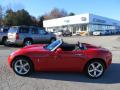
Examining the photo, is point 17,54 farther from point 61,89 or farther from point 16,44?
point 16,44

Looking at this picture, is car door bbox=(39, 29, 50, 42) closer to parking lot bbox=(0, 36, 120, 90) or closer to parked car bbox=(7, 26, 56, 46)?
parked car bbox=(7, 26, 56, 46)

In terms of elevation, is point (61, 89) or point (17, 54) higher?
point (17, 54)

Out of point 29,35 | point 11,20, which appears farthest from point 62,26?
point 29,35

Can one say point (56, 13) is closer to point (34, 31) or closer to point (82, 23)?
point (82, 23)

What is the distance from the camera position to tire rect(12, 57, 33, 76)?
26.9 feet

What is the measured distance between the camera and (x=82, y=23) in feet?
212

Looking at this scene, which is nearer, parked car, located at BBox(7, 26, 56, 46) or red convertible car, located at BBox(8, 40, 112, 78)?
red convertible car, located at BBox(8, 40, 112, 78)

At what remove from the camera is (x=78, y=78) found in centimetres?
823

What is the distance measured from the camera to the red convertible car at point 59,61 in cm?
818

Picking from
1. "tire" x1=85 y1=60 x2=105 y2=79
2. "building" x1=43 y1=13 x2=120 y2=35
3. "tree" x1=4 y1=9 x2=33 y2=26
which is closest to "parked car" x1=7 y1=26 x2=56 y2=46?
"tire" x1=85 y1=60 x2=105 y2=79

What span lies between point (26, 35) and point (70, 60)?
39.3 ft

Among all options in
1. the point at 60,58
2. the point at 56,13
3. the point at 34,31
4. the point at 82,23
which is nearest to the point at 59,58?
the point at 60,58

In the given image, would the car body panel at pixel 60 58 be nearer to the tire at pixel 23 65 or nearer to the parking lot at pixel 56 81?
the tire at pixel 23 65

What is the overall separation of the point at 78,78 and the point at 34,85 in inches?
67.3
